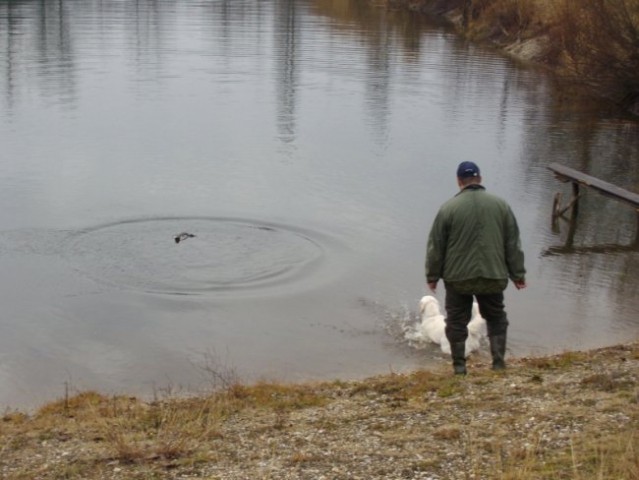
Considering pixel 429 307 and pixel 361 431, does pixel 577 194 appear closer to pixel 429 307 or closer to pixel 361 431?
pixel 429 307

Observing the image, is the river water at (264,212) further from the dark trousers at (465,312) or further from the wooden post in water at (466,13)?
the wooden post in water at (466,13)

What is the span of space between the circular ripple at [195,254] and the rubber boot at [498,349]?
17.8 feet

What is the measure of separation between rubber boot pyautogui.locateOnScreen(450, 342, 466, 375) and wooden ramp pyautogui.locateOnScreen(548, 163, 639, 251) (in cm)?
809

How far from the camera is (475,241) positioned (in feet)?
30.1

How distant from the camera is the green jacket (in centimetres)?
912

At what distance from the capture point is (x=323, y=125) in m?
28.1

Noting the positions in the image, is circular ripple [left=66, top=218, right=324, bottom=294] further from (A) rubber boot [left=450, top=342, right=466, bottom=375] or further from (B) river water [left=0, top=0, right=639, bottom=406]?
(A) rubber boot [left=450, top=342, right=466, bottom=375]

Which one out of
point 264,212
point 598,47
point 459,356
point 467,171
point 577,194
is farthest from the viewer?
point 598,47

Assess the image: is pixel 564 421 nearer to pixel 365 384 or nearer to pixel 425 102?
pixel 365 384

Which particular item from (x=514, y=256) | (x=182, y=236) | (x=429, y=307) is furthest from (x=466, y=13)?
(x=514, y=256)

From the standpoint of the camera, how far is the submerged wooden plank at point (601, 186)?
17.5m

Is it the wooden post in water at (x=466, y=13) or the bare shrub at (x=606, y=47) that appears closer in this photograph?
the bare shrub at (x=606, y=47)

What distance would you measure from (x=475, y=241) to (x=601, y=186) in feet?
31.6

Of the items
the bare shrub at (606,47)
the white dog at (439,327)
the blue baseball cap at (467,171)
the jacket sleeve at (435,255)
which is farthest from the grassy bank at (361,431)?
the bare shrub at (606,47)
